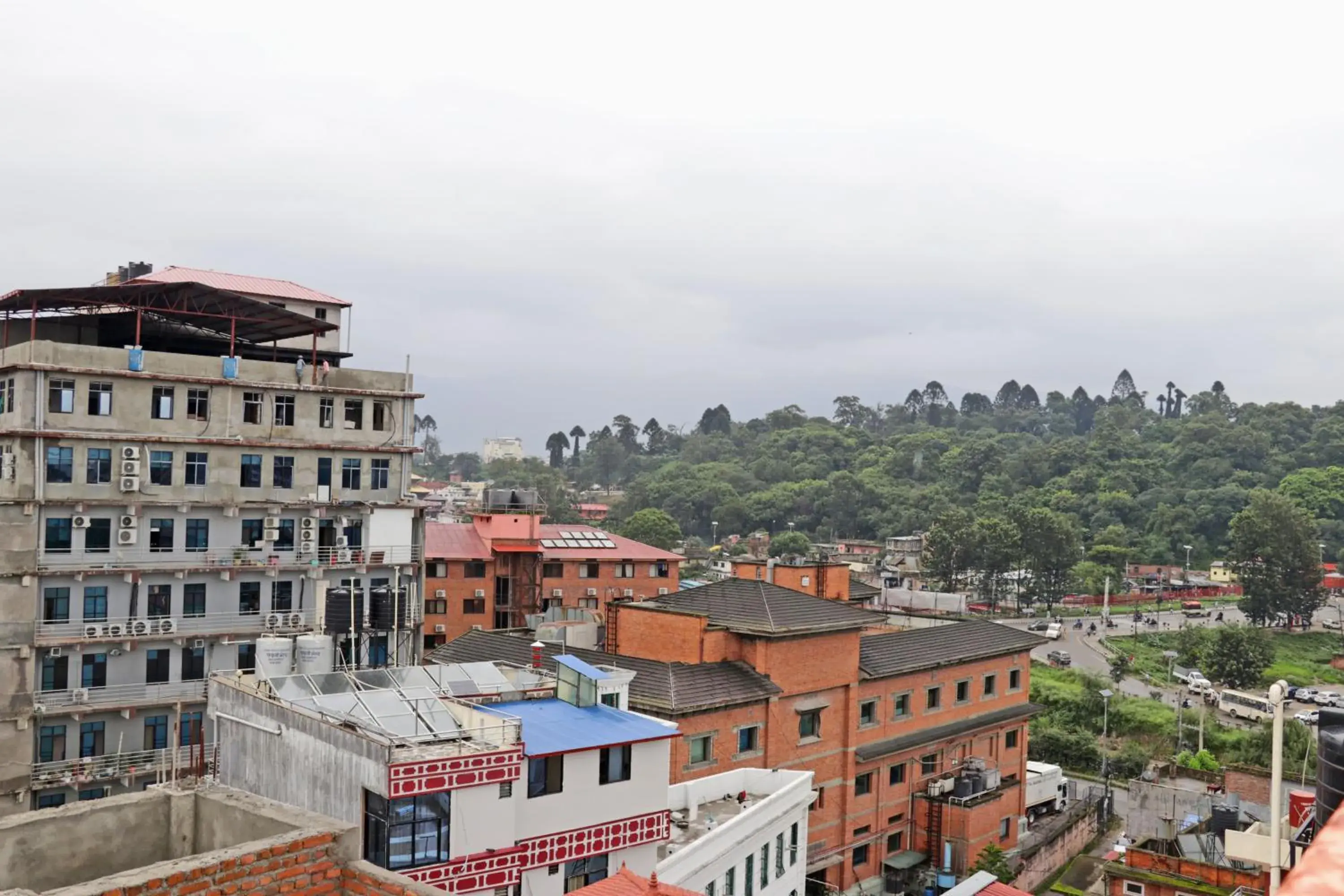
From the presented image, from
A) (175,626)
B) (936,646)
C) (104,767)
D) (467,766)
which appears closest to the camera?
(467,766)

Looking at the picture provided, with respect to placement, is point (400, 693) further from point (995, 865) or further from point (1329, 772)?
point (995, 865)

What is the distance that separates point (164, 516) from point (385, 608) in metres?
12.2

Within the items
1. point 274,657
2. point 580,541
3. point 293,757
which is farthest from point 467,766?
point 580,541

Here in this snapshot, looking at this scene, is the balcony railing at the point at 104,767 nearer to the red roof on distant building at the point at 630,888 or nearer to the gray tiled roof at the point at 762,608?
the gray tiled roof at the point at 762,608

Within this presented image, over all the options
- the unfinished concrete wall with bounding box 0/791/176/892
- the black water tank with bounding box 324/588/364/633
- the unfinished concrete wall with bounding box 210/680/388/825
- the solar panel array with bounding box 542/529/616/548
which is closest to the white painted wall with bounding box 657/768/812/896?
the unfinished concrete wall with bounding box 210/680/388/825

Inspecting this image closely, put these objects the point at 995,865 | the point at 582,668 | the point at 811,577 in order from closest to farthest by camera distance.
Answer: the point at 582,668
the point at 995,865
the point at 811,577

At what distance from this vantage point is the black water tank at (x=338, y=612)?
95.7ft

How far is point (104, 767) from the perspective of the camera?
124 ft

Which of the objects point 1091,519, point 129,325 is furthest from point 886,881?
point 1091,519

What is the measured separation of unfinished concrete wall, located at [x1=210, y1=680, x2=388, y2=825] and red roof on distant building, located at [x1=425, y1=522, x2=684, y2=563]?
34.0 m

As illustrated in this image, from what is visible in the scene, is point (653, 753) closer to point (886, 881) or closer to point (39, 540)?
point (886, 881)

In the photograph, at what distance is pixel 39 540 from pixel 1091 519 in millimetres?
140870

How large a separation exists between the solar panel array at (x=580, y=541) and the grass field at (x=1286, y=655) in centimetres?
4730

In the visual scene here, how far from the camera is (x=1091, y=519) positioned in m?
153
